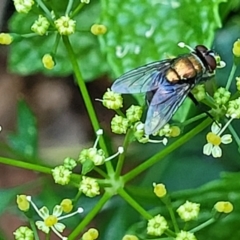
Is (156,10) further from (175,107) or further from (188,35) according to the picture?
(175,107)

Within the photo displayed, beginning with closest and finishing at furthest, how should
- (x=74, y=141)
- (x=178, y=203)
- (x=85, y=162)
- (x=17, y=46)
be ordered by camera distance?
(x=85, y=162), (x=178, y=203), (x=17, y=46), (x=74, y=141)

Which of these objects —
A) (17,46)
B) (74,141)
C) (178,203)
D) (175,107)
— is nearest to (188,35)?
(175,107)

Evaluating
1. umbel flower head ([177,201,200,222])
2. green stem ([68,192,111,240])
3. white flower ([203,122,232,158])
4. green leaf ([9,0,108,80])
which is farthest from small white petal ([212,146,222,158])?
green leaf ([9,0,108,80])

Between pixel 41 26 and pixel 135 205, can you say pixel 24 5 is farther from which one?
pixel 135 205

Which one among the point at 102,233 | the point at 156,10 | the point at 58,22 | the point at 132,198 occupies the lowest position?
the point at 102,233

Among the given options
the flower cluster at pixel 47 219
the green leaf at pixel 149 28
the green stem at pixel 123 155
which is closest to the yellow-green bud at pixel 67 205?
the flower cluster at pixel 47 219

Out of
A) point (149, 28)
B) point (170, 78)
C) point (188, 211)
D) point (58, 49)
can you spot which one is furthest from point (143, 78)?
point (58, 49)

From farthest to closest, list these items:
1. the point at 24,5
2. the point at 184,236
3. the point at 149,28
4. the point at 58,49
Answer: the point at 58,49
the point at 149,28
the point at 24,5
the point at 184,236
